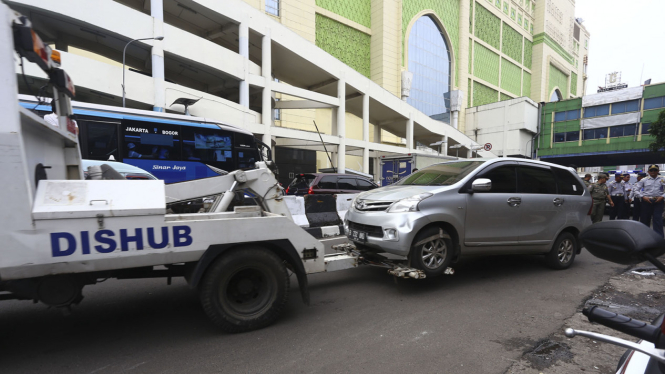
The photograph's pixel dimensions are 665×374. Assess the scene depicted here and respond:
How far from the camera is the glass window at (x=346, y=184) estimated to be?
1111 centimetres

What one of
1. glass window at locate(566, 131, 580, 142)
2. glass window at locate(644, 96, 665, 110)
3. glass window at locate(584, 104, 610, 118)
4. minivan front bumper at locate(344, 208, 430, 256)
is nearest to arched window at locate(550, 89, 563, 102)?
glass window at locate(584, 104, 610, 118)

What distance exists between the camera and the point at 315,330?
10.7 feet

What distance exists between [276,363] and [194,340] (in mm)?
896

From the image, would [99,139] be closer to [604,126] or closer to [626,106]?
[604,126]

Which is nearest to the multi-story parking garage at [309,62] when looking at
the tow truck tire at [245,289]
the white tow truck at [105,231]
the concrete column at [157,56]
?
the concrete column at [157,56]

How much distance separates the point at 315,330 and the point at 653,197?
9482 millimetres

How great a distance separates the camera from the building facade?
32.6 meters

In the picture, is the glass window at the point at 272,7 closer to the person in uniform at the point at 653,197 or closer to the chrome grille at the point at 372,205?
the person in uniform at the point at 653,197

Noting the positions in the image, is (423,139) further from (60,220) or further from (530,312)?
(60,220)

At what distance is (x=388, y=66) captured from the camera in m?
32.2

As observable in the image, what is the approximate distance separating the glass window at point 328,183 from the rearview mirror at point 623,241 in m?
9.50

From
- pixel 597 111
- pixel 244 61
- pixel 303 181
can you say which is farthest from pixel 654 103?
pixel 303 181

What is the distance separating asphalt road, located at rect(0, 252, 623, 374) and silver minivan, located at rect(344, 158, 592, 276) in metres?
0.59

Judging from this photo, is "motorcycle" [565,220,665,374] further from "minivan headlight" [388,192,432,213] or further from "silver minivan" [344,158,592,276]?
"minivan headlight" [388,192,432,213]
